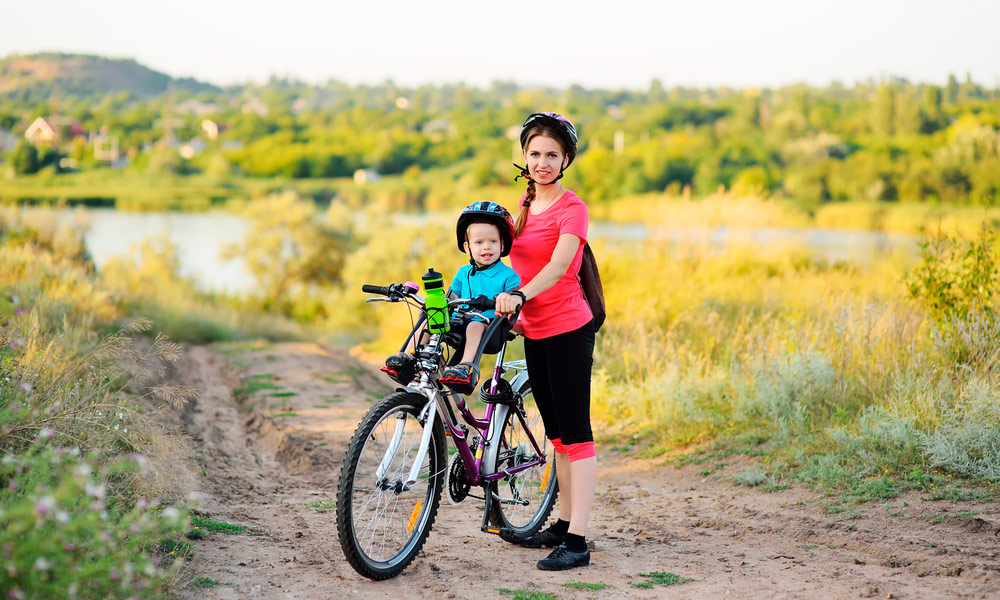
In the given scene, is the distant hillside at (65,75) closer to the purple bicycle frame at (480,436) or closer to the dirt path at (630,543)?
the dirt path at (630,543)

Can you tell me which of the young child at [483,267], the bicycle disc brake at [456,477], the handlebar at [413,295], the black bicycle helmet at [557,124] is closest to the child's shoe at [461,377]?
the young child at [483,267]

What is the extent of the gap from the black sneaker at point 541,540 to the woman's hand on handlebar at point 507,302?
1.60 m

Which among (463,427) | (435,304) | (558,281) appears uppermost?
(558,281)

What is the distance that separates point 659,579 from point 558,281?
1.58m

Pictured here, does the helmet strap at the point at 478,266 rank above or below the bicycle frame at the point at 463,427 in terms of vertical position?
above

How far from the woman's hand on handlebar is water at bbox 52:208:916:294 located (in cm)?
1118

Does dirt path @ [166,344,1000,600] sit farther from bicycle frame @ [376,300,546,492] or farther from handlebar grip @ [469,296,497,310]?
handlebar grip @ [469,296,497,310]

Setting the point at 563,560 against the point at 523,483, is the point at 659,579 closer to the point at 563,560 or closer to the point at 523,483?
the point at 563,560

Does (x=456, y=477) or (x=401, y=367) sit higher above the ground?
(x=401, y=367)

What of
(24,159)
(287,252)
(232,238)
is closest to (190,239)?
(232,238)

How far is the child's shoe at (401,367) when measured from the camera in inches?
144

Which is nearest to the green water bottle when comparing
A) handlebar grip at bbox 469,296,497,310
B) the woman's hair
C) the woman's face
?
handlebar grip at bbox 469,296,497,310

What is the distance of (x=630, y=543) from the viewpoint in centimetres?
473

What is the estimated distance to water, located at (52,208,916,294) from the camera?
50.7 feet
